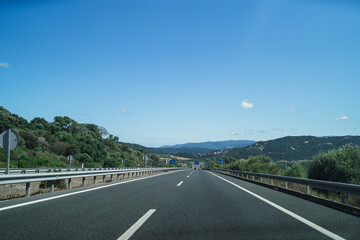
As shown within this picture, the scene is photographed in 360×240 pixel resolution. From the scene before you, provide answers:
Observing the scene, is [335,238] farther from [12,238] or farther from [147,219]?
[12,238]

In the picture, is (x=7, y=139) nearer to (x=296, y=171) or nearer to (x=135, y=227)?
(x=135, y=227)

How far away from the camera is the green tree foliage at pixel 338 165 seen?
1424cm

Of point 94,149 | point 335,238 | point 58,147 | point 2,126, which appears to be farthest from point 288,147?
point 335,238

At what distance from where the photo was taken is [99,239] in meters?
4.23

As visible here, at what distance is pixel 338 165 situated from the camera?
15.1 metres

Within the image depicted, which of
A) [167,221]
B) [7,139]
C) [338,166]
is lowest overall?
[167,221]

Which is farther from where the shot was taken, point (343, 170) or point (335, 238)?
point (343, 170)

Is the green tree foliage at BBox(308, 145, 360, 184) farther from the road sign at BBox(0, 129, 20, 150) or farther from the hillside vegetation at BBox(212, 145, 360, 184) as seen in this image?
the road sign at BBox(0, 129, 20, 150)

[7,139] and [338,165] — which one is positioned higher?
[7,139]

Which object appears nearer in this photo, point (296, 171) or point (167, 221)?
point (167, 221)

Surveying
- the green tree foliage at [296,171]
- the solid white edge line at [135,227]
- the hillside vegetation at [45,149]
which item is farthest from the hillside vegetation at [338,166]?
the hillside vegetation at [45,149]

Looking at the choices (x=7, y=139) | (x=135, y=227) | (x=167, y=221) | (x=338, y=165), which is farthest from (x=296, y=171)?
(x=7, y=139)

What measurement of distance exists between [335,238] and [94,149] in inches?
2869

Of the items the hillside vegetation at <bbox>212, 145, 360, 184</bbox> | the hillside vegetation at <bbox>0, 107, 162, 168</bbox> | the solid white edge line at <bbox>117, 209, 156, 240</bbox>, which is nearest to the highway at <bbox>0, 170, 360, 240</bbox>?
the solid white edge line at <bbox>117, 209, 156, 240</bbox>
